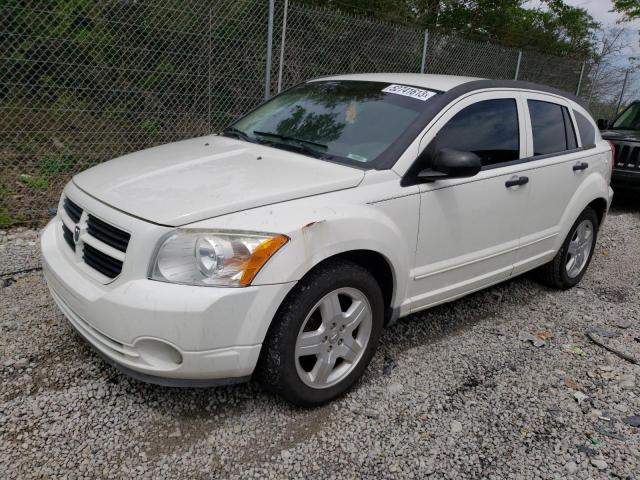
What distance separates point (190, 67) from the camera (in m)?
6.42

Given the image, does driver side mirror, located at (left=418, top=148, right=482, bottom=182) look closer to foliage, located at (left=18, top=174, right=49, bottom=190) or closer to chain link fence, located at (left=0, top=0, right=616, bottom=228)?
chain link fence, located at (left=0, top=0, right=616, bottom=228)

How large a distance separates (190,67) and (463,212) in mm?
4373

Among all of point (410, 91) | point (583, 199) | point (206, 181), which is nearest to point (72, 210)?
point (206, 181)

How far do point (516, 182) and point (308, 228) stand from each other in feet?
5.96

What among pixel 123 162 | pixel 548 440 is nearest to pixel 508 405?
pixel 548 440

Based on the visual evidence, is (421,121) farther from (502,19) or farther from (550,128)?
(502,19)

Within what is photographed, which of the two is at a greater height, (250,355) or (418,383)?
(250,355)

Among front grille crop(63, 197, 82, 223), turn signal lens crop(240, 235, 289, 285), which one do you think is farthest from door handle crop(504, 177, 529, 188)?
front grille crop(63, 197, 82, 223)

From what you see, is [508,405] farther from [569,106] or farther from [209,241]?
[569,106]

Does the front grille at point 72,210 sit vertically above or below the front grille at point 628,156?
above

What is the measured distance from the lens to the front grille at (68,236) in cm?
283

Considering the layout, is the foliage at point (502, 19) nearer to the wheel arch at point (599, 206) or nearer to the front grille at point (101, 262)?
the wheel arch at point (599, 206)

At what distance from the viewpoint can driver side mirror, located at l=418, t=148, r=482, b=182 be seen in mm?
2938

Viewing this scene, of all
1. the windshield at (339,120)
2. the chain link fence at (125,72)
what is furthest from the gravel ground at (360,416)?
the chain link fence at (125,72)
